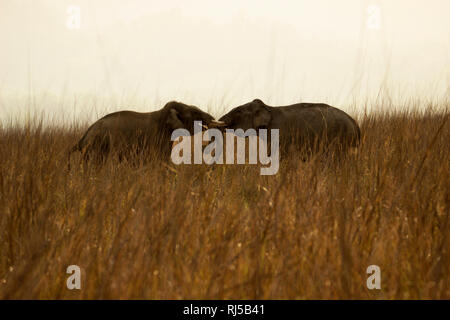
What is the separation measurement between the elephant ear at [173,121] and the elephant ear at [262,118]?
1081 millimetres

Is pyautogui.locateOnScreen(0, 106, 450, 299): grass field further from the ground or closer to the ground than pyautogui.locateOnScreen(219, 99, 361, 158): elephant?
closer to the ground

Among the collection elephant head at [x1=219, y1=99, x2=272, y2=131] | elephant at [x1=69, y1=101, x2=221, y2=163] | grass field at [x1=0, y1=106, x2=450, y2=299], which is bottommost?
grass field at [x1=0, y1=106, x2=450, y2=299]

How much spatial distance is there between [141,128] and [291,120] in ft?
6.72

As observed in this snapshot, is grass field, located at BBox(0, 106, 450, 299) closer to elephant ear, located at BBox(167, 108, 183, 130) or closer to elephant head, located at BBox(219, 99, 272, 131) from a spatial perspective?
elephant ear, located at BBox(167, 108, 183, 130)

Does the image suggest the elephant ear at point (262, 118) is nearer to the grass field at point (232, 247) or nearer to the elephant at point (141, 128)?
the elephant at point (141, 128)

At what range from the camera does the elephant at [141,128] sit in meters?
6.20

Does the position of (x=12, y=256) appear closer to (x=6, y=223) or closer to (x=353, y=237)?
(x=6, y=223)

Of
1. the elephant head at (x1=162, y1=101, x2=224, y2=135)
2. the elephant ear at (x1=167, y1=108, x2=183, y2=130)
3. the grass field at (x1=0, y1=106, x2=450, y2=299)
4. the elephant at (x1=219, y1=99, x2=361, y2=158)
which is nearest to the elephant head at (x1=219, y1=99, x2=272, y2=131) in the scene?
the elephant at (x1=219, y1=99, x2=361, y2=158)

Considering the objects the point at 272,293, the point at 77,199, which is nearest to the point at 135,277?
the point at 272,293

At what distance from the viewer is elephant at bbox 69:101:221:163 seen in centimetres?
620

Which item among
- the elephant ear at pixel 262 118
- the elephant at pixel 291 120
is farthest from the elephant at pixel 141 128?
the elephant ear at pixel 262 118

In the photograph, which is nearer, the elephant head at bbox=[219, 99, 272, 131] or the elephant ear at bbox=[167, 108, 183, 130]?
the elephant ear at bbox=[167, 108, 183, 130]

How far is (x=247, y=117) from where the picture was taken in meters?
6.77

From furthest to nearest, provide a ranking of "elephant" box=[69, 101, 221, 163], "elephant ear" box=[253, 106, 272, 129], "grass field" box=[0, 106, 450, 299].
→ 1. "elephant ear" box=[253, 106, 272, 129]
2. "elephant" box=[69, 101, 221, 163]
3. "grass field" box=[0, 106, 450, 299]
